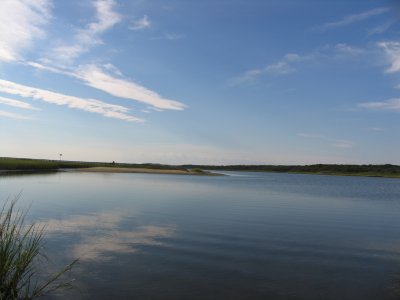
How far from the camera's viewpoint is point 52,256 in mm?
13383

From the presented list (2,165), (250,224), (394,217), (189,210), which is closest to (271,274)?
(250,224)

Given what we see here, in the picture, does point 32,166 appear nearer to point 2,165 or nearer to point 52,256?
point 2,165

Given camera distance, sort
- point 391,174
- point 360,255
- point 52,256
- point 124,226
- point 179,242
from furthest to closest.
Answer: point 391,174, point 124,226, point 179,242, point 360,255, point 52,256

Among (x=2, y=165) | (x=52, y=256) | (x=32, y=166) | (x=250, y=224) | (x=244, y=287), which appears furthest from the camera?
(x=32, y=166)

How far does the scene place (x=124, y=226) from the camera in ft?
66.1

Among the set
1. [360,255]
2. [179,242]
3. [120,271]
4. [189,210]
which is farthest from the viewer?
[189,210]

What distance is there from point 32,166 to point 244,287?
9658 centimetres

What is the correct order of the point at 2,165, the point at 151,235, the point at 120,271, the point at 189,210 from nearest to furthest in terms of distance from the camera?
the point at 120,271 < the point at 151,235 < the point at 189,210 < the point at 2,165

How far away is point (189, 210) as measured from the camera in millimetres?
28359

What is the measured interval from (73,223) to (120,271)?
9.30m

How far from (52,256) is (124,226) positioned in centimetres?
689

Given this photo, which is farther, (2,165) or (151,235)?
(2,165)

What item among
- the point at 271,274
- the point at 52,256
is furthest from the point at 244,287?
the point at 52,256

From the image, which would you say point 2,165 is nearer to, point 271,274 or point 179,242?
point 179,242
